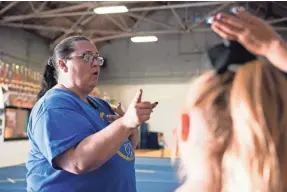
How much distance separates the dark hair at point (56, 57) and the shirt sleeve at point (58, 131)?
38 cm

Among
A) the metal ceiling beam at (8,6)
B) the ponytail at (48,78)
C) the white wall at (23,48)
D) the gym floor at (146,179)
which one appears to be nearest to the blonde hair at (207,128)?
the ponytail at (48,78)

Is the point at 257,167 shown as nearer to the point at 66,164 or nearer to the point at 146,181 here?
the point at 66,164

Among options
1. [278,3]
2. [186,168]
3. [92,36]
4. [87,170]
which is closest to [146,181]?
[87,170]

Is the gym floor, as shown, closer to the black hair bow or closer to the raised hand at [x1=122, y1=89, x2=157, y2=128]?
the raised hand at [x1=122, y1=89, x2=157, y2=128]

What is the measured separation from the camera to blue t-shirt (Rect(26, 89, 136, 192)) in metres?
1.44

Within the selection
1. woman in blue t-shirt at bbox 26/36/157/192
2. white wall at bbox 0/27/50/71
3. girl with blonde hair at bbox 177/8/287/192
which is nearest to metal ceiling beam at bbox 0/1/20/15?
white wall at bbox 0/27/50/71

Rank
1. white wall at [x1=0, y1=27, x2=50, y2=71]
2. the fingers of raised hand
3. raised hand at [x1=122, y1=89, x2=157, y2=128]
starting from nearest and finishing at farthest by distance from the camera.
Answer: raised hand at [x1=122, y1=89, x2=157, y2=128]
the fingers of raised hand
white wall at [x1=0, y1=27, x2=50, y2=71]

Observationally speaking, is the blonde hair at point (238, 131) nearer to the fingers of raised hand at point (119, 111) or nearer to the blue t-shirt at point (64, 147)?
the blue t-shirt at point (64, 147)

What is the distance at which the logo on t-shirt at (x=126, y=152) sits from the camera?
1.69 m

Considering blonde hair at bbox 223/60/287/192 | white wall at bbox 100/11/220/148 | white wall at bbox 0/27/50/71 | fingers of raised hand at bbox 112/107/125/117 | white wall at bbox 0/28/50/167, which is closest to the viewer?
blonde hair at bbox 223/60/287/192

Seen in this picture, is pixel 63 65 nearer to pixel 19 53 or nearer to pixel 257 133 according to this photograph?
pixel 257 133

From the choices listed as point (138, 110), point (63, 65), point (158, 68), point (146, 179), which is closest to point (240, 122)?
point (138, 110)

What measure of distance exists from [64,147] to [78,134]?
7 cm

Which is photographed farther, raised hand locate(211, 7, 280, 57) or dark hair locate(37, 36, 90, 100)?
dark hair locate(37, 36, 90, 100)
